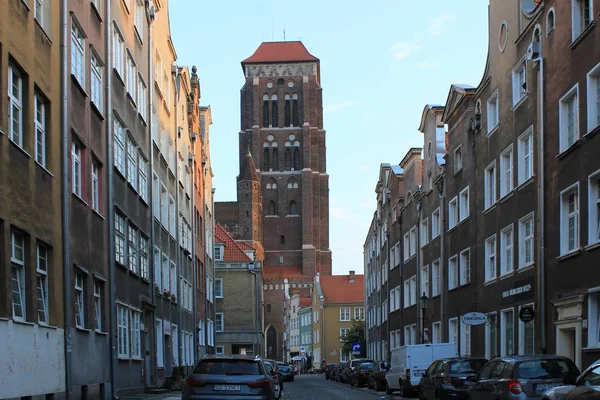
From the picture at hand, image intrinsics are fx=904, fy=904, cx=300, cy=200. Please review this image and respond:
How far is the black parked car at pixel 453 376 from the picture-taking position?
22.1m

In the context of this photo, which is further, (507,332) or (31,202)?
(507,332)

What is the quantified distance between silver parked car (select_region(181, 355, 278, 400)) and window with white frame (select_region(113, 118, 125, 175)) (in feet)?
32.8

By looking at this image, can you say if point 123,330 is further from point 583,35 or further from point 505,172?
point 583,35

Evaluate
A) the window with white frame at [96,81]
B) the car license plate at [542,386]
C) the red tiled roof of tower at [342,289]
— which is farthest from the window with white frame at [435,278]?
the red tiled roof of tower at [342,289]

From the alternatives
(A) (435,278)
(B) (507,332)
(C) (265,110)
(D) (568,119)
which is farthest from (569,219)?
(C) (265,110)

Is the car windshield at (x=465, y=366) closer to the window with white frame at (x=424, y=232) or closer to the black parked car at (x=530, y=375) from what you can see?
the black parked car at (x=530, y=375)

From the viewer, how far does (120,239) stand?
25969mm

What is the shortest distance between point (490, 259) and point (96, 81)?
1442 cm

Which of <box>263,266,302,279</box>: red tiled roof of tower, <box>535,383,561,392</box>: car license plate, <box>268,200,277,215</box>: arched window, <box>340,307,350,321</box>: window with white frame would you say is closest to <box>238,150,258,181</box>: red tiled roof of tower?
<box>268,200,277,215</box>: arched window

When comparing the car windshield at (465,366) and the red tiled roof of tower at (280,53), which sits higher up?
the red tiled roof of tower at (280,53)

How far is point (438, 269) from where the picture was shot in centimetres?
3938

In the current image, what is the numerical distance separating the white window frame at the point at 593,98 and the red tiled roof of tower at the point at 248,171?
344 feet

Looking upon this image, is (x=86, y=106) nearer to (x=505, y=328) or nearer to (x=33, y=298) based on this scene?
(x=33, y=298)

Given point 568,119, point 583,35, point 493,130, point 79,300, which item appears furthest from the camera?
point 493,130
